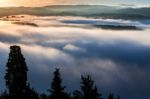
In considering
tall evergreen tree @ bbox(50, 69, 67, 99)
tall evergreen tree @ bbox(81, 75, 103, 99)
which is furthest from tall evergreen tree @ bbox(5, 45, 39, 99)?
tall evergreen tree @ bbox(81, 75, 103, 99)

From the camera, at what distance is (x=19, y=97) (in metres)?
103

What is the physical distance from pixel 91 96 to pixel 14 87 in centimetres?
1706

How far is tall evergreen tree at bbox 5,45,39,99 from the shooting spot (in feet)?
339

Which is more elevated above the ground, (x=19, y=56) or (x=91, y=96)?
(x=19, y=56)

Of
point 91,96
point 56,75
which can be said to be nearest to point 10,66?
point 56,75

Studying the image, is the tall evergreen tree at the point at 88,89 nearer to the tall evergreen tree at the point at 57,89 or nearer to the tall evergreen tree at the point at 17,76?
the tall evergreen tree at the point at 57,89

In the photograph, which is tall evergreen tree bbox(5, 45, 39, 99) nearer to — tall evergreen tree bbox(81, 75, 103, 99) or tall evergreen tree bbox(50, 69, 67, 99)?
tall evergreen tree bbox(50, 69, 67, 99)

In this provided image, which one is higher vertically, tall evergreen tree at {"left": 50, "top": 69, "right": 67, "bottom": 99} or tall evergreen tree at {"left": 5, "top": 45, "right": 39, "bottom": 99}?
tall evergreen tree at {"left": 5, "top": 45, "right": 39, "bottom": 99}

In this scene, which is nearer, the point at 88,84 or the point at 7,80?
the point at 88,84

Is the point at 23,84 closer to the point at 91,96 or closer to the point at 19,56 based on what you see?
the point at 19,56

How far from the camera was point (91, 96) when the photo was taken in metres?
93.1

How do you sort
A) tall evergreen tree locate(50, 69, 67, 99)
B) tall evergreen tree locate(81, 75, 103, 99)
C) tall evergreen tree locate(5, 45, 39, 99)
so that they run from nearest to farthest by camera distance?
tall evergreen tree locate(81, 75, 103, 99), tall evergreen tree locate(50, 69, 67, 99), tall evergreen tree locate(5, 45, 39, 99)

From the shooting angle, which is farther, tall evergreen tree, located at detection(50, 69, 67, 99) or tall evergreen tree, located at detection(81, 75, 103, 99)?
tall evergreen tree, located at detection(50, 69, 67, 99)

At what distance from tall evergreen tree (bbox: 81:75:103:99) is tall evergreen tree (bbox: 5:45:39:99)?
42.7ft
